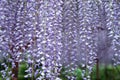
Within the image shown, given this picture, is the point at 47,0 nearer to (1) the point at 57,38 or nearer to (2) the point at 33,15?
(2) the point at 33,15

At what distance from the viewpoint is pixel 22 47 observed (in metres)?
4.80

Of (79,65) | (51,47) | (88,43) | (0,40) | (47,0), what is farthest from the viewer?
(79,65)

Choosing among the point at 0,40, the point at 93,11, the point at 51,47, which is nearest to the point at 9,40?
the point at 0,40

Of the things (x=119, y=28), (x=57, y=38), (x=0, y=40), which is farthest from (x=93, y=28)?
(x=0, y=40)

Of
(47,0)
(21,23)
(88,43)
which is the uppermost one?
(47,0)

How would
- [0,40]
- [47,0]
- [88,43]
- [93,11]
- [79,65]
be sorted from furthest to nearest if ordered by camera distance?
[79,65]
[93,11]
[88,43]
[0,40]
[47,0]

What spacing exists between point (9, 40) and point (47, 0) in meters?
0.97

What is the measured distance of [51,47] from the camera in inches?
164

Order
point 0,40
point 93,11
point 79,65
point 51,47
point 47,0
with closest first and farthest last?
point 51,47
point 47,0
point 0,40
point 93,11
point 79,65

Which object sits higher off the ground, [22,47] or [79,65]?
[22,47]

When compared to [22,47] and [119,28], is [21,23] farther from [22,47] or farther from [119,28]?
[119,28]

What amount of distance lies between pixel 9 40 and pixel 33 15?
26.8 inches

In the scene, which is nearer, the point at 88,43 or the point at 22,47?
the point at 22,47

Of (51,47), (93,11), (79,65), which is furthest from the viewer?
(79,65)
